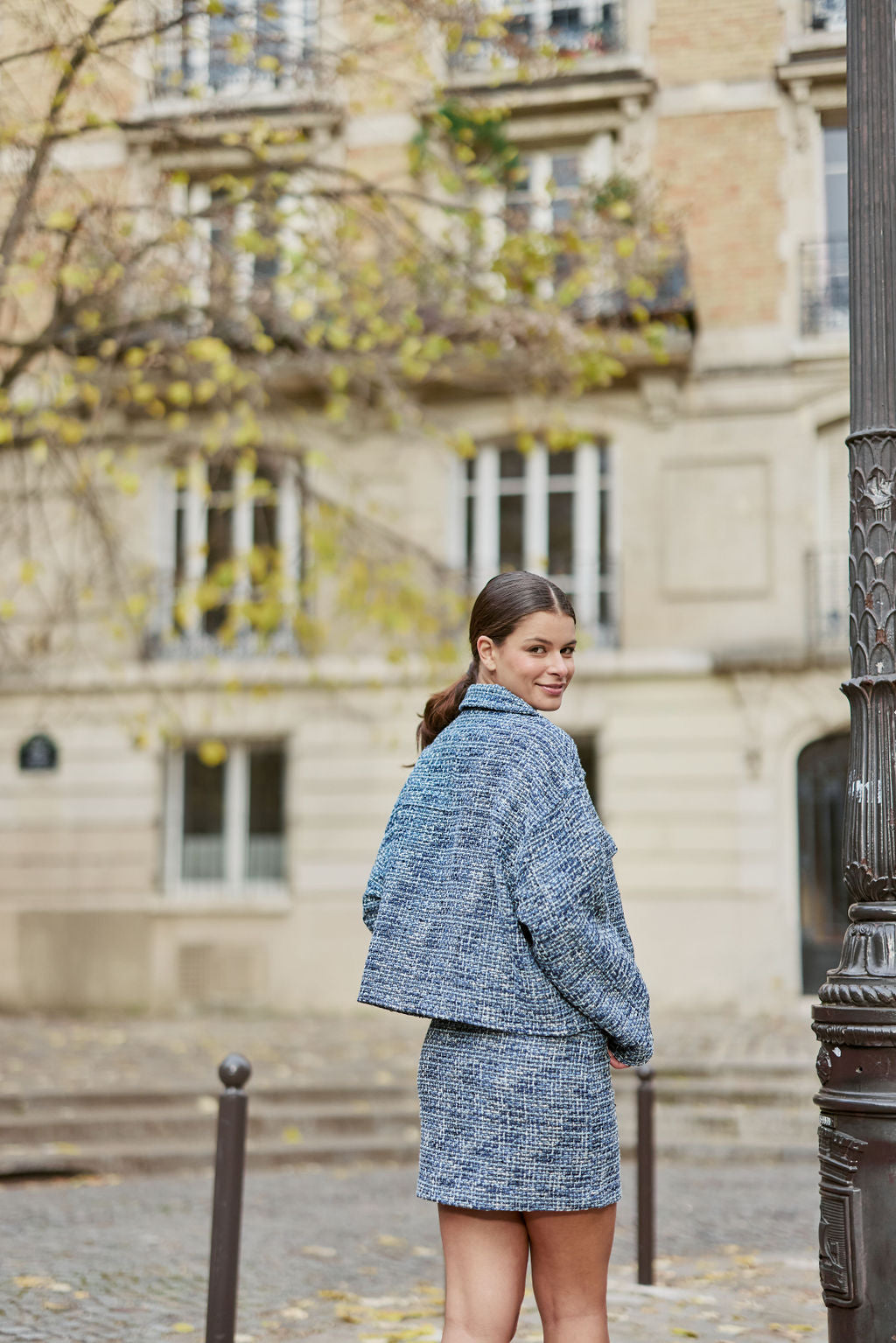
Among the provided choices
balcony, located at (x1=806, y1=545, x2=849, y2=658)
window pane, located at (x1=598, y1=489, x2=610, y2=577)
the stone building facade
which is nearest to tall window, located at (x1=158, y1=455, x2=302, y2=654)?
the stone building facade

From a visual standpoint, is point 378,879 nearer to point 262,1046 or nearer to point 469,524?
point 262,1046

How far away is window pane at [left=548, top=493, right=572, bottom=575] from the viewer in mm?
16734

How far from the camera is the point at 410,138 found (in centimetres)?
1720

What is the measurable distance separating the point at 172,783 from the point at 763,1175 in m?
9.86

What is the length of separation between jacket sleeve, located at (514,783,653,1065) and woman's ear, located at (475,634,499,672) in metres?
0.33

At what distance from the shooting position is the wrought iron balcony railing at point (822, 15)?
16.5 meters

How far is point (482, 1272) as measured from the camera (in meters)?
2.69

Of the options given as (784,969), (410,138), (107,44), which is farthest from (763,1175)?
(410,138)

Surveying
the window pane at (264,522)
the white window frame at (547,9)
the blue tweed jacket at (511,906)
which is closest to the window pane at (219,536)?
the window pane at (264,522)

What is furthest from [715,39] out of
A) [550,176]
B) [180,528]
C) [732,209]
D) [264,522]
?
[180,528]

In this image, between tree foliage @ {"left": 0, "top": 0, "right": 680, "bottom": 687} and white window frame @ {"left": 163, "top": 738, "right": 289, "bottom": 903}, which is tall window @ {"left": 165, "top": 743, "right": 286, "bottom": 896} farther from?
tree foliage @ {"left": 0, "top": 0, "right": 680, "bottom": 687}

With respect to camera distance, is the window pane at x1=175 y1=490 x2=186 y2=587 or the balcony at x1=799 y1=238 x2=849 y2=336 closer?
the balcony at x1=799 y1=238 x2=849 y2=336

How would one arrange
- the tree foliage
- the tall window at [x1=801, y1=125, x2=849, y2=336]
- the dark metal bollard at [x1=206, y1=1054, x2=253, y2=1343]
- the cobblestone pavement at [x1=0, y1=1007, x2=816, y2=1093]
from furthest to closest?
the tall window at [x1=801, y1=125, x2=849, y2=336] < the cobblestone pavement at [x1=0, y1=1007, x2=816, y2=1093] < the tree foliage < the dark metal bollard at [x1=206, y1=1054, x2=253, y2=1343]

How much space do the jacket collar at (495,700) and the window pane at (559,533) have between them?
45.5ft
